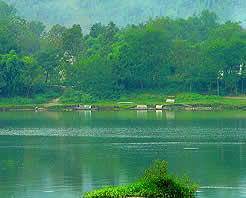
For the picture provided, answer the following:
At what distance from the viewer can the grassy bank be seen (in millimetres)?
111438

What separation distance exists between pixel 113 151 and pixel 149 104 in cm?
5047

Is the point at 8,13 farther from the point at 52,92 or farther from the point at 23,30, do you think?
the point at 52,92

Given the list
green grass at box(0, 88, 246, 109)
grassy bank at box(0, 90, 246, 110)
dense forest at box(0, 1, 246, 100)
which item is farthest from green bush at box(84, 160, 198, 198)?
dense forest at box(0, 1, 246, 100)

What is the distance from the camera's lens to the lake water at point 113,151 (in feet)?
150

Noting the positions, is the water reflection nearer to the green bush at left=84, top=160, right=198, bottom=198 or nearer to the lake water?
the lake water

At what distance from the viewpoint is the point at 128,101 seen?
116 metres

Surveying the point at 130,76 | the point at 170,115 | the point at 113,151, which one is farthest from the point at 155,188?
the point at 130,76

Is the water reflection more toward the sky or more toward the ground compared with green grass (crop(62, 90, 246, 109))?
more toward the ground

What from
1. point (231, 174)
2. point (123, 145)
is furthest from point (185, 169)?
point (123, 145)

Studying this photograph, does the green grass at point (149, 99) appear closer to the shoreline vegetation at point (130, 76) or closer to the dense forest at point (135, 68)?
the shoreline vegetation at point (130, 76)

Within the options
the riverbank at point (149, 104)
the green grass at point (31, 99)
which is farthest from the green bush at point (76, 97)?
the green grass at point (31, 99)

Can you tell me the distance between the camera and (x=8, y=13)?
616ft

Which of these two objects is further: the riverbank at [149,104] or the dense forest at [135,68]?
the dense forest at [135,68]

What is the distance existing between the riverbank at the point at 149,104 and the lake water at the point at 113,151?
9.28 metres
